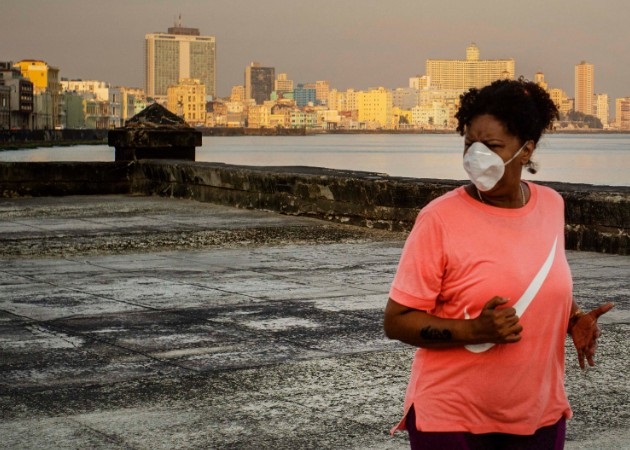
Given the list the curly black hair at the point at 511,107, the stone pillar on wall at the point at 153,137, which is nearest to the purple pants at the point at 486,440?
the curly black hair at the point at 511,107

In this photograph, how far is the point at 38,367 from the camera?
19.5ft

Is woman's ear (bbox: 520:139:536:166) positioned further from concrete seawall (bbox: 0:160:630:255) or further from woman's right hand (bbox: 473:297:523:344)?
concrete seawall (bbox: 0:160:630:255)

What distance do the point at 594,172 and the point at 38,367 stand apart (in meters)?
89.1

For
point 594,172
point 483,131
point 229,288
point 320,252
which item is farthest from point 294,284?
point 594,172

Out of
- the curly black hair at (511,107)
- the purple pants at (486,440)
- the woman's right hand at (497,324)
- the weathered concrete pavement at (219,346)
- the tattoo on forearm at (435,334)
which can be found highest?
the curly black hair at (511,107)

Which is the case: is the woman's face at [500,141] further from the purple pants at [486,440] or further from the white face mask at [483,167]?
the purple pants at [486,440]

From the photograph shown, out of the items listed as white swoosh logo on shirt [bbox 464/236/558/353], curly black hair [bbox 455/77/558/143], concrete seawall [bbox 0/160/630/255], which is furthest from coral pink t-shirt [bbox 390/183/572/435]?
concrete seawall [bbox 0/160/630/255]

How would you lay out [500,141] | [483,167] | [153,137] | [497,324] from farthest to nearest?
[153,137] → [500,141] → [483,167] → [497,324]

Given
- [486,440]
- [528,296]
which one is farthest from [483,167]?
[486,440]

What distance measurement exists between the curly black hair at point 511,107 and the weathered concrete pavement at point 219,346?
1.84m

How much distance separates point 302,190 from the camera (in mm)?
14289

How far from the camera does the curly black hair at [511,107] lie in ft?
9.86

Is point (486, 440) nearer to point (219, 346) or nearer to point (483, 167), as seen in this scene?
point (483, 167)

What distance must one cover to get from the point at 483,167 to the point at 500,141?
5.4 inches
